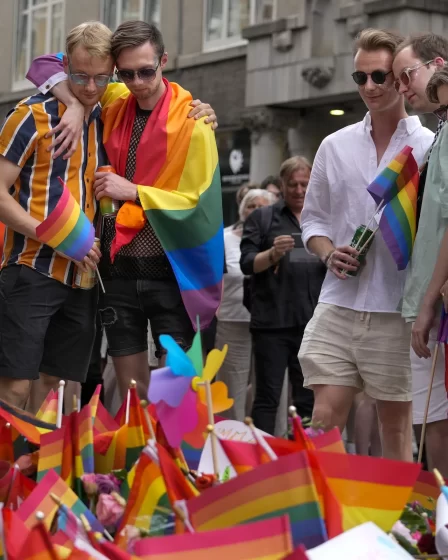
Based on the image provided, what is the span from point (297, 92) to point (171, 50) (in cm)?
426

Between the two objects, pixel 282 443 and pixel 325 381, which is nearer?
pixel 282 443

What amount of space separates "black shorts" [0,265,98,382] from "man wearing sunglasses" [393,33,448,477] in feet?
4.26

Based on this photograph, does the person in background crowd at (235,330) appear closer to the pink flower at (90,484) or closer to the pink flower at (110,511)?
the pink flower at (90,484)

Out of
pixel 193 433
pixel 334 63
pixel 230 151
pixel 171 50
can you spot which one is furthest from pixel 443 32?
pixel 193 433

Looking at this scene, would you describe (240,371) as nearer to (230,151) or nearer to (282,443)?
(282,443)

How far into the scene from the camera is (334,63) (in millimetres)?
14828

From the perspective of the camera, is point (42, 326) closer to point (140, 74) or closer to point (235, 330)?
point (140, 74)

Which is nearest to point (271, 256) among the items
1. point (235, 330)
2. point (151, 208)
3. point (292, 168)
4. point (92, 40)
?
point (292, 168)

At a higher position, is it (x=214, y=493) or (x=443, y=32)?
(x=443, y=32)

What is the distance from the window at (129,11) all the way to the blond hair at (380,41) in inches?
614

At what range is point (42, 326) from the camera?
14.8 ft

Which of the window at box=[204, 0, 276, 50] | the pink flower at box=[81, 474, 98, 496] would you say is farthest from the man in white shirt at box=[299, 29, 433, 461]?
the window at box=[204, 0, 276, 50]

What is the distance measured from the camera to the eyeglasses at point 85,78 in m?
4.48

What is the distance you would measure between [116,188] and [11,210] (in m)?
0.40
